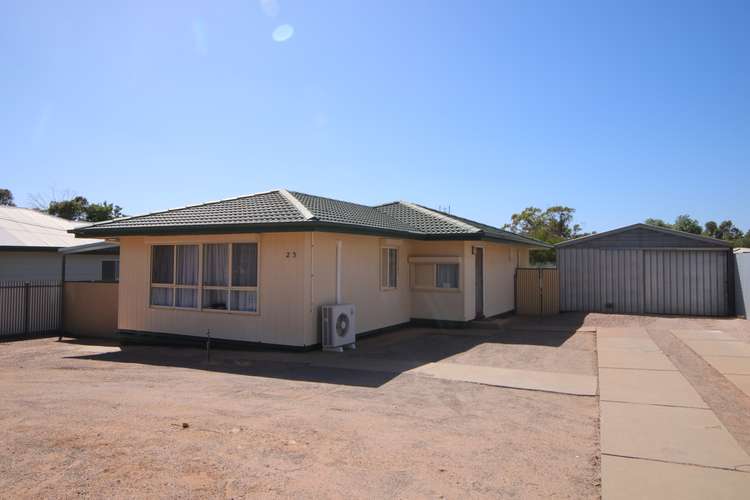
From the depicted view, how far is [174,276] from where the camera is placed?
43.1 feet

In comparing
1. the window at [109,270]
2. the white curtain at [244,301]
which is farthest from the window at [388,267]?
the window at [109,270]

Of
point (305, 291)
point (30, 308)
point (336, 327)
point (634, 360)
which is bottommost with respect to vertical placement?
point (634, 360)

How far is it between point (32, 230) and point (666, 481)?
2146 cm

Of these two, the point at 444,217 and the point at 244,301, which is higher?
the point at 444,217

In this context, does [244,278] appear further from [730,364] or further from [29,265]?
[29,265]

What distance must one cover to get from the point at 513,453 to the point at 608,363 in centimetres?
571

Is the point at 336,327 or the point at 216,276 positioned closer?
the point at 336,327

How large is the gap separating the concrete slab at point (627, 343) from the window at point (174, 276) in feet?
30.2

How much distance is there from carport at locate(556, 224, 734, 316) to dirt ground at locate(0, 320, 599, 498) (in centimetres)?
1131

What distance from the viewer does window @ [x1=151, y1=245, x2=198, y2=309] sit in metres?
12.9

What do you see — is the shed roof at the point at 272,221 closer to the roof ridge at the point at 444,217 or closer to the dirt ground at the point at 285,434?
the roof ridge at the point at 444,217

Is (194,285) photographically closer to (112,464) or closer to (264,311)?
(264,311)

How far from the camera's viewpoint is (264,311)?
1183cm

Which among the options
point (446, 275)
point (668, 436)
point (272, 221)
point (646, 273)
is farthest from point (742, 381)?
point (646, 273)
